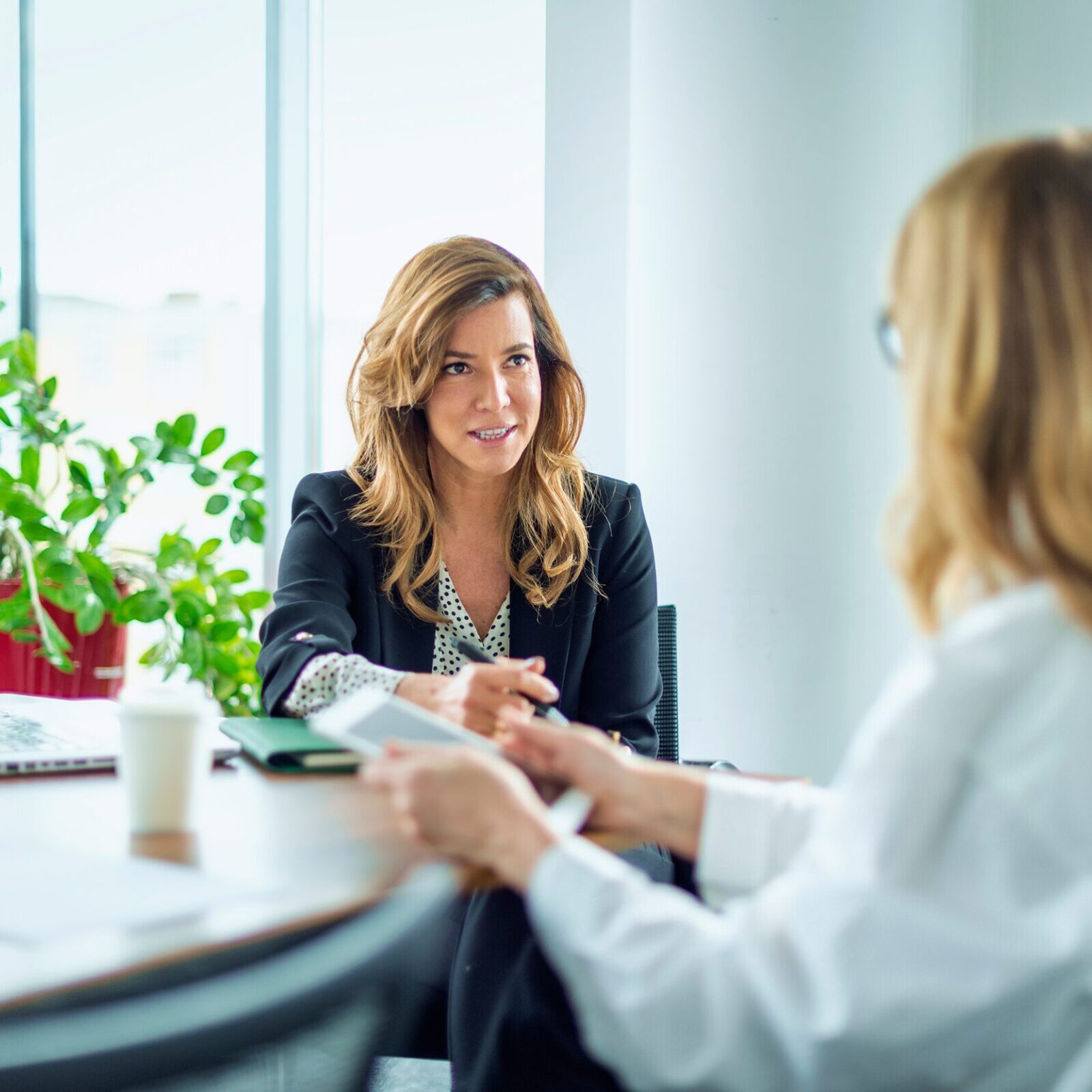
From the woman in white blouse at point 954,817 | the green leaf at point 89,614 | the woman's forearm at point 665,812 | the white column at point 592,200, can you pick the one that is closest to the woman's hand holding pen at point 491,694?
the woman's forearm at point 665,812

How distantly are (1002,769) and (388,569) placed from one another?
1.31 metres

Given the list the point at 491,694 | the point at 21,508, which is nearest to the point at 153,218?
the point at 21,508

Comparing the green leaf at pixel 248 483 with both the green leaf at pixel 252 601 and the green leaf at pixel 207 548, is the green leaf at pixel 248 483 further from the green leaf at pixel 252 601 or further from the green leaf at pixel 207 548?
the green leaf at pixel 252 601

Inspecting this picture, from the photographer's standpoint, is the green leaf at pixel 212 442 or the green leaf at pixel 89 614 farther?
the green leaf at pixel 212 442

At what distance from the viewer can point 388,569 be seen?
75.4 inches

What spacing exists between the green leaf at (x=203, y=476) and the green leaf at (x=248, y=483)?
5 cm

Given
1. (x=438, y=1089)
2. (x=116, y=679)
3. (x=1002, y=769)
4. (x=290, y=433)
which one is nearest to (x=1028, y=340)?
(x=1002, y=769)

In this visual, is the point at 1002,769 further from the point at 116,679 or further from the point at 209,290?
the point at 209,290

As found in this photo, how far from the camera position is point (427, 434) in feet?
7.01

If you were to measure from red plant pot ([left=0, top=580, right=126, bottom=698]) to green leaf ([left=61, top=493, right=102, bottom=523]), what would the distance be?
0.20 meters

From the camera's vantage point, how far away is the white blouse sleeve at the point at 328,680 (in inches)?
59.9

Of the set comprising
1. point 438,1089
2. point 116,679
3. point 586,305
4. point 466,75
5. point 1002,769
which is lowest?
point 438,1089

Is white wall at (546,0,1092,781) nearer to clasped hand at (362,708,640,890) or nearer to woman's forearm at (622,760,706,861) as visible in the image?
woman's forearm at (622,760,706,861)

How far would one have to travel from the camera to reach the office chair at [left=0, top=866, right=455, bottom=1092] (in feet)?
1.46
